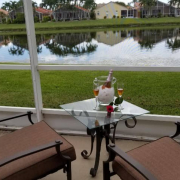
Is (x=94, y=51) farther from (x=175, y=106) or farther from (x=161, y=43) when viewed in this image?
(x=175, y=106)

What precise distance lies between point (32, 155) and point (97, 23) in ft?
5.20

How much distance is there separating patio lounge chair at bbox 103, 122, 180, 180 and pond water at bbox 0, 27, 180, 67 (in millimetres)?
1081

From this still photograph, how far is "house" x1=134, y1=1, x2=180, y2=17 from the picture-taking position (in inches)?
95.7

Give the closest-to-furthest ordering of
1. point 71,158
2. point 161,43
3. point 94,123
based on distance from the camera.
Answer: point 71,158, point 94,123, point 161,43

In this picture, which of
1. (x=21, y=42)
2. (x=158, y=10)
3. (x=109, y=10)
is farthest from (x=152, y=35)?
(x=21, y=42)

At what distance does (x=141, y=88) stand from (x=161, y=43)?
143cm

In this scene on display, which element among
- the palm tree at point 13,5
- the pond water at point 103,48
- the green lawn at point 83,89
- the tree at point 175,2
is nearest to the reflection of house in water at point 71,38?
the pond water at point 103,48

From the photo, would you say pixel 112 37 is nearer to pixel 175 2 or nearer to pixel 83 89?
pixel 175 2

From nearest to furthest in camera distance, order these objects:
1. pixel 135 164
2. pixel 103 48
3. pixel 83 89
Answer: pixel 135 164 → pixel 103 48 → pixel 83 89

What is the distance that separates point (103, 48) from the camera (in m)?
2.63

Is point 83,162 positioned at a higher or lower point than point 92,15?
lower

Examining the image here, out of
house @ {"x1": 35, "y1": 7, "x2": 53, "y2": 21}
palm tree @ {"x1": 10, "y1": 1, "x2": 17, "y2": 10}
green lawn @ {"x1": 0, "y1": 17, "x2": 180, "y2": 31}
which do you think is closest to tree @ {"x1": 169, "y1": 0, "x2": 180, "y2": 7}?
green lawn @ {"x1": 0, "y1": 17, "x2": 180, "y2": 31}

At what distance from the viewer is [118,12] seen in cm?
250

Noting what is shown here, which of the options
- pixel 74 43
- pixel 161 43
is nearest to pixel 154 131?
pixel 161 43
